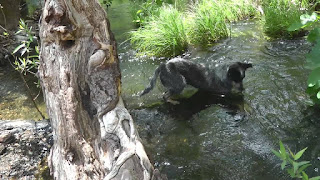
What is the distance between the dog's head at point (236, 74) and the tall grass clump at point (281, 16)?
2.62 metres

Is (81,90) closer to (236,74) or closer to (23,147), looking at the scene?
(23,147)

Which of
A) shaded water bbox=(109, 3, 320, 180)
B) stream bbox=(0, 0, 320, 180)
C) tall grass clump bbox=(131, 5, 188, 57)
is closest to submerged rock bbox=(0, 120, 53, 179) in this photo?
stream bbox=(0, 0, 320, 180)

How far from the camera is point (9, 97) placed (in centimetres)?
515

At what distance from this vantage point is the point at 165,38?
6.72m

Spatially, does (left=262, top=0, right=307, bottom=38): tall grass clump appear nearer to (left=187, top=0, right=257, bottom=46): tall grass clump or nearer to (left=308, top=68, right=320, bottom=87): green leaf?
(left=187, top=0, right=257, bottom=46): tall grass clump

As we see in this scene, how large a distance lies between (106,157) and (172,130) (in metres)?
1.70

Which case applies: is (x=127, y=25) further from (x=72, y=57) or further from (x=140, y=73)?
(x=72, y=57)

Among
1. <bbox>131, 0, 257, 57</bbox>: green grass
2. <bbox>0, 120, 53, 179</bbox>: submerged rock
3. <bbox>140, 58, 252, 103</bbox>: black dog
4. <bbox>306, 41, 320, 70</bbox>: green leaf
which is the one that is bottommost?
<bbox>0, 120, 53, 179</bbox>: submerged rock

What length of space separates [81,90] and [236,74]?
108 inches

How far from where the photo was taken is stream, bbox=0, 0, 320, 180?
3.15m

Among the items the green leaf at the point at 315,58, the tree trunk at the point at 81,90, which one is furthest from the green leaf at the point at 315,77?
the tree trunk at the point at 81,90

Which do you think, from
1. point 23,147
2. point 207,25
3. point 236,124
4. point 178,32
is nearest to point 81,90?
point 23,147

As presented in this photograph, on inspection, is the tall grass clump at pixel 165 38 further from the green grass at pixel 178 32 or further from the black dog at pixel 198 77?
the black dog at pixel 198 77

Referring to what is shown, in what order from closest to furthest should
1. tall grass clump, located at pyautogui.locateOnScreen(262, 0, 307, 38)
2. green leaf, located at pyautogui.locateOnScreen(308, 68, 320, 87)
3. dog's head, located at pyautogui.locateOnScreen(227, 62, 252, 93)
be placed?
green leaf, located at pyautogui.locateOnScreen(308, 68, 320, 87), dog's head, located at pyautogui.locateOnScreen(227, 62, 252, 93), tall grass clump, located at pyautogui.locateOnScreen(262, 0, 307, 38)
